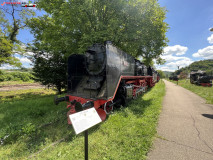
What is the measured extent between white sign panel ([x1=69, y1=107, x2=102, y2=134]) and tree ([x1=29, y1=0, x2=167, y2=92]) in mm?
5223

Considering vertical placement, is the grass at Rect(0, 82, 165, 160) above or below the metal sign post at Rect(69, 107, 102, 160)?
below

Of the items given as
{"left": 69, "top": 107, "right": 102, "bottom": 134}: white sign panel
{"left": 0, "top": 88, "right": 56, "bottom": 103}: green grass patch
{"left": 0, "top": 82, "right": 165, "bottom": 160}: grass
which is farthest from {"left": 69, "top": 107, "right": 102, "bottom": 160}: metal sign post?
{"left": 0, "top": 88, "right": 56, "bottom": 103}: green grass patch

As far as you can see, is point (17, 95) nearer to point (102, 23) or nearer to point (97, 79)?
point (97, 79)

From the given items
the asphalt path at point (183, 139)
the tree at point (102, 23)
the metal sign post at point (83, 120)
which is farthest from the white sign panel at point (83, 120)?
the tree at point (102, 23)

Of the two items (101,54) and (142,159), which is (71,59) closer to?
(101,54)

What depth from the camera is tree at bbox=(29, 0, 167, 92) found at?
248 inches

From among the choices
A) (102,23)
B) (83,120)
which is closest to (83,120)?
(83,120)

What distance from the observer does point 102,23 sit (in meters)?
6.64

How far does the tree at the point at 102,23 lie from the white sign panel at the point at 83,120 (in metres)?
5.22

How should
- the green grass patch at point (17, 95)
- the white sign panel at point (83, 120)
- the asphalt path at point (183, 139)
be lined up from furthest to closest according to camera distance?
1. the green grass patch at point (17, 95)
2. the asphalt path at point (183, 139)
3. the white sign panel at point (83, 120)

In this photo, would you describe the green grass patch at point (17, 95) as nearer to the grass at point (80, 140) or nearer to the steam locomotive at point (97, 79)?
the grass at point (80, 140)

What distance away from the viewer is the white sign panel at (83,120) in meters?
1.60

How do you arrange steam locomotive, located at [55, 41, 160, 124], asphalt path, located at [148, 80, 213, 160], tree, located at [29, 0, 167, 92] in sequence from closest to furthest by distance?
asphalt path, located at [148, 80, 213, 160]
steam locomotive, located at [55, 41, 160, 124]
tree, located at [29, 0, 167, 92]

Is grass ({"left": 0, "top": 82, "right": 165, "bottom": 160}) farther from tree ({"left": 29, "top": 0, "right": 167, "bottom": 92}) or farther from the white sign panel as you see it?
tree ({"left": 29, "top": 0, "right": 167, "bottom": 92})
